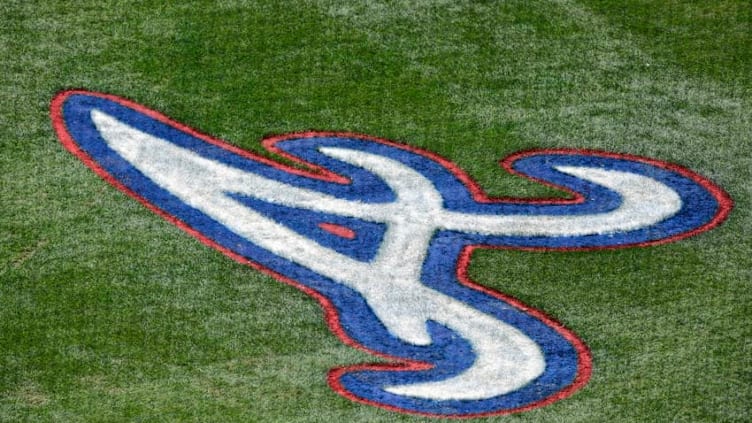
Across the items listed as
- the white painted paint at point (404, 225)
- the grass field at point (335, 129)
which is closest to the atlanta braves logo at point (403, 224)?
the white painted paint at point (404, 225)

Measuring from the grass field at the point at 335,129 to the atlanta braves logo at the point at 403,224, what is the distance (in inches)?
5.8

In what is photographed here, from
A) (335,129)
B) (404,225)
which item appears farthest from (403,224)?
(335,129)

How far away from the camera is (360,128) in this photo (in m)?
11.0

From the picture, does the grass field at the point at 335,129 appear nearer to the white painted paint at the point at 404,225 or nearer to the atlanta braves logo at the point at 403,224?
the atlanta braves logo at the point at 403,224

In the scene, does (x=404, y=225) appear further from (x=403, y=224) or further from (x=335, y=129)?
(x=335, y=129)

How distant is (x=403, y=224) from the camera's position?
10.6 metres

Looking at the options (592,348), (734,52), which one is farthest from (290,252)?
(734,52)

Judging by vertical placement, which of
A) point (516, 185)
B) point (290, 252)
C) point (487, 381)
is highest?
point (516, 185)

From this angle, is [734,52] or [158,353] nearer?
[158,353]

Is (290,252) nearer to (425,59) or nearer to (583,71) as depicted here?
(425,59)

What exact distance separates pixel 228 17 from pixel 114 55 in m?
1.19

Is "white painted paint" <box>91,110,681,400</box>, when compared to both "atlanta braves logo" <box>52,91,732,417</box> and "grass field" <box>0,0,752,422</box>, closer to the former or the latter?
"atlanta braves logo" <box>52,91,732,417</box>

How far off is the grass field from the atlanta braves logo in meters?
0.15

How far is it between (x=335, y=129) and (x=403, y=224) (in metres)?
1.16
